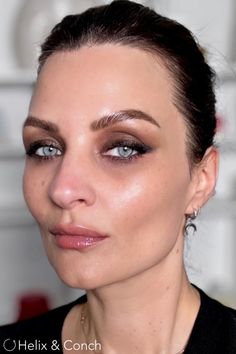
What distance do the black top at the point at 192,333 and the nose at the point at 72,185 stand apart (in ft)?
0.87

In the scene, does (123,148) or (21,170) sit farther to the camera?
(21,170)

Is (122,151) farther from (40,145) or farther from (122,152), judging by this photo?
(40,145)

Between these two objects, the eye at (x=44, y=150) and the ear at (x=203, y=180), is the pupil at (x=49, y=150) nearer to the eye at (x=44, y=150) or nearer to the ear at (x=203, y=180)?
the eye at (x=44, y=150)

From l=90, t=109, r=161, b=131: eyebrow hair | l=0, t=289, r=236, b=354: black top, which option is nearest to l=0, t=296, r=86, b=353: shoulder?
l=0, t=289, r=236, b=354: black top

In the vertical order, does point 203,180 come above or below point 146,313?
above

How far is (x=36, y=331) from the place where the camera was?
1058mm

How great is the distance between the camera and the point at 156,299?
943 millimetres

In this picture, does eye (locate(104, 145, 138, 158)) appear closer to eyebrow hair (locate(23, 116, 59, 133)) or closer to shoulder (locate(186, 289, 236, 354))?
eyebrow hair (locate(23, 116, 59, 133))

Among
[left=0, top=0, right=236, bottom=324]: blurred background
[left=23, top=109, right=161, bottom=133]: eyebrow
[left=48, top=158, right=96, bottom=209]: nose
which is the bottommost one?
[left=0, top=0, right=236, bottom=324]: blurred background

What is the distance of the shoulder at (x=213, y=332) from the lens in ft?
3.09

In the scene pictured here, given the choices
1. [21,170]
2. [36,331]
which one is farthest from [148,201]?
[21,170]

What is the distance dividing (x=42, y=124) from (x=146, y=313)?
29cm

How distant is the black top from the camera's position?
94 cm

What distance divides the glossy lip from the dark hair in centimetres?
18
